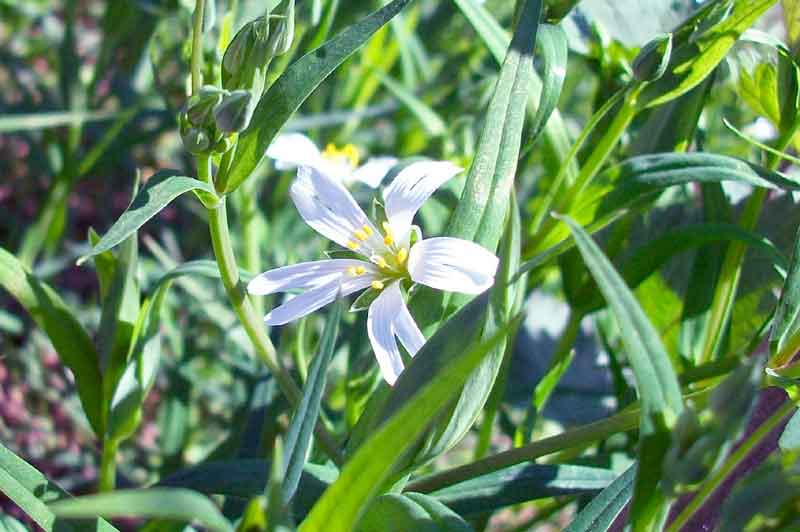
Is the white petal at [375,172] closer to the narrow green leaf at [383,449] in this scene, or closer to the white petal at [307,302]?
the white petal at [307,302]

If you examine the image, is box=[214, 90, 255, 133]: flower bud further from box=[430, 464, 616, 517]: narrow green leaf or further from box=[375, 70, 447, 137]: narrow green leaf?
box=[375, 70, 447, 137]: narrow green leaf

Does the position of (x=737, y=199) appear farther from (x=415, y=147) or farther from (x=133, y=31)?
(x=133, y=31)

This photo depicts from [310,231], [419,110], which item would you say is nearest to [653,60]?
[419,110]

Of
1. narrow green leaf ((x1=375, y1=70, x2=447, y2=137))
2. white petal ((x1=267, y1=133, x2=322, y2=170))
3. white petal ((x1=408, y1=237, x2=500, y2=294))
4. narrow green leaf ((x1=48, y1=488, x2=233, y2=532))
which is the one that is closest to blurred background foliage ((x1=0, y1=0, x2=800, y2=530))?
narrow green leaf ((x1=375, y1=70, x2=447, y2=137))

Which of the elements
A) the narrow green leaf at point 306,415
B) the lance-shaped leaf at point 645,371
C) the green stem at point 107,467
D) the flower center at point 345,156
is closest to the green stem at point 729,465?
the lance-shaped leaf at point 645,371

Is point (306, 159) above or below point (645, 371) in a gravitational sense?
above

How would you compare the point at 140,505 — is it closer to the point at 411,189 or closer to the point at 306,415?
the point at 306,415

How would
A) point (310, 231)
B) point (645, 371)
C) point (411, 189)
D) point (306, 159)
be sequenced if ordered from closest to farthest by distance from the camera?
1. point (645, 371)
2. point (411, 189)
3. point (306, 159)
4. point (310, 231)
